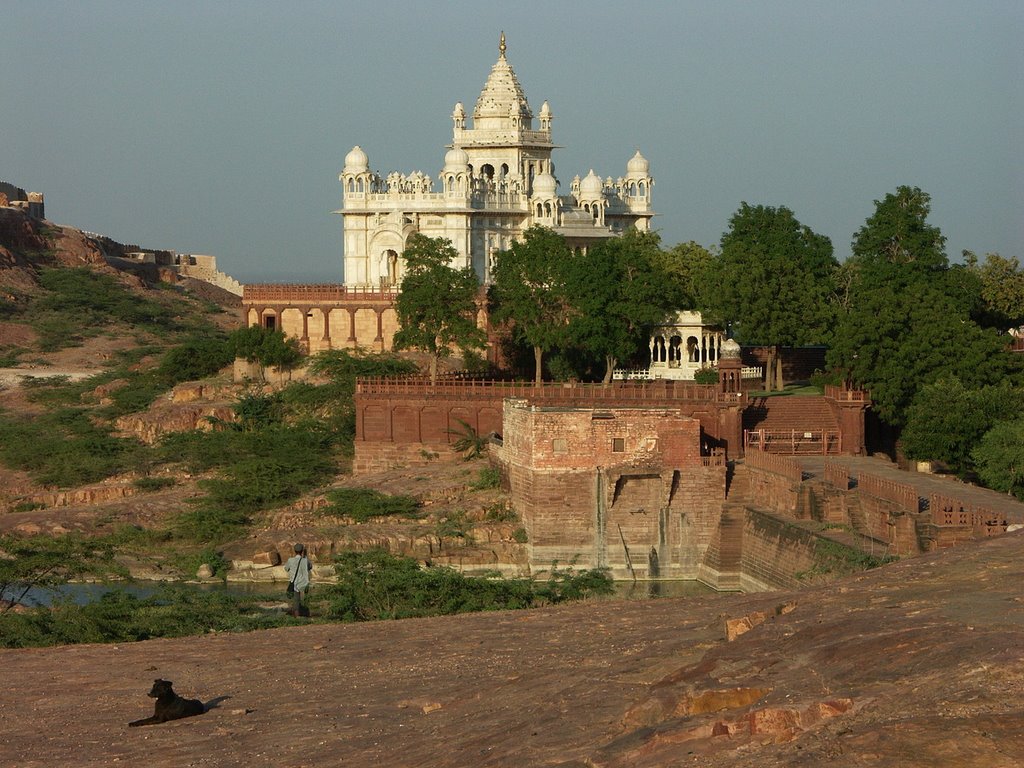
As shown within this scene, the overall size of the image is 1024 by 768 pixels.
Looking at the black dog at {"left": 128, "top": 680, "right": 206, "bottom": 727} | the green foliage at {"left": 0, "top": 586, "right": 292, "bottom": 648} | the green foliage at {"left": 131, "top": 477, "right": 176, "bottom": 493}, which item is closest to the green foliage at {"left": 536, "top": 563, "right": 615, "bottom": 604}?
the green foliage at {"left": 0, "top": 586, "right": 292, "bottom": 648}

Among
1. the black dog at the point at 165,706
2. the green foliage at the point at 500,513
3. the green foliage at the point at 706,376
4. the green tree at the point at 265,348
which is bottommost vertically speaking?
the black dog at the point at 165,706

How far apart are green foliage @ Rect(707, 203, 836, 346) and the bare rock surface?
111 ft

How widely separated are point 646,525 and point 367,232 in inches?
1111

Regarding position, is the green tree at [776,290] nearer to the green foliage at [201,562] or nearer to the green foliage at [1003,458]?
the green foliage at [1003,458]

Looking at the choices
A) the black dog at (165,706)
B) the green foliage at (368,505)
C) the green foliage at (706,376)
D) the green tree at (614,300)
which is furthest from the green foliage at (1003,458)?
the black dog at (165,706)

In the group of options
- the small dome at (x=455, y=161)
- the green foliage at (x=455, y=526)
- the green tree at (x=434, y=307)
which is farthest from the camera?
the small dome at (x=455, y=161)

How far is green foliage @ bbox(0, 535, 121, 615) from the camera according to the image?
1532 inches

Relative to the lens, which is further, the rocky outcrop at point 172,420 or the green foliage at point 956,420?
the rocky outcrop at point 172,420

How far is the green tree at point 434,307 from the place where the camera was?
196 ft

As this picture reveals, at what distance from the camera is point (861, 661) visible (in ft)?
56.7

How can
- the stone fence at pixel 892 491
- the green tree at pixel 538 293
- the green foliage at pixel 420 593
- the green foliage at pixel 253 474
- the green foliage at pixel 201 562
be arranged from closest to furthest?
the green foliage at pixel 420 593 < the stone fence at pixel 892 491 < the green foliage at pixel 201 562 < the green foliage at pixel 253 474 < the green tree at pixel 538 293

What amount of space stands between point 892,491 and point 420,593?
421 inches

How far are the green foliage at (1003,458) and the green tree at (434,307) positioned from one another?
61.3ft

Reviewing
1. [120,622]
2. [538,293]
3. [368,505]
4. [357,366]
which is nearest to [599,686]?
[120,622]
